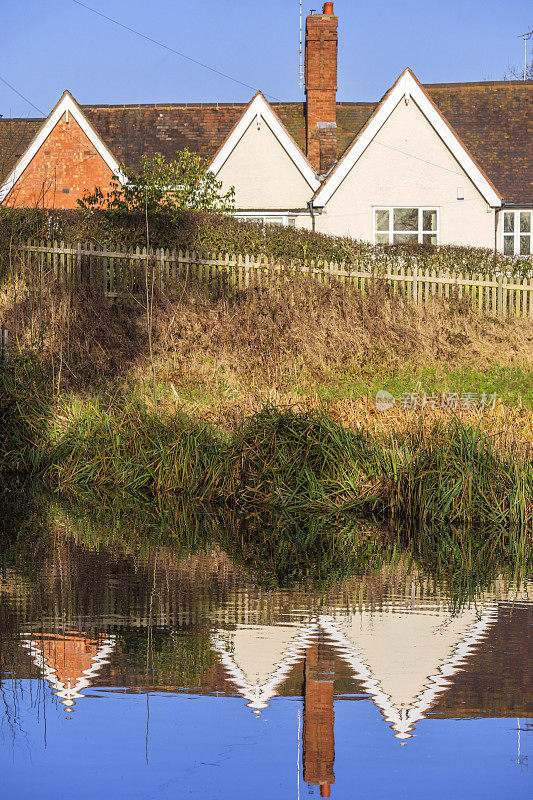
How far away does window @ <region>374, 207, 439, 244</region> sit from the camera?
32.9 meters

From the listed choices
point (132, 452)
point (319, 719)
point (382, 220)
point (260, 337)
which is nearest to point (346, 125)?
point (382, 220)

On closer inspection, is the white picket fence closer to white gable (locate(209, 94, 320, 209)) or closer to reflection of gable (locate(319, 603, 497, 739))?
white gable (locate(209, 94, 320, 209))

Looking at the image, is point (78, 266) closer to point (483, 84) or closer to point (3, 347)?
point (3, 347)

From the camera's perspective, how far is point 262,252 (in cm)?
2144

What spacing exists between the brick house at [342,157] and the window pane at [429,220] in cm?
3

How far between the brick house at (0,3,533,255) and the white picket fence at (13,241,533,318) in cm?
1049

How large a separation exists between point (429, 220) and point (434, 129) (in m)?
2.55

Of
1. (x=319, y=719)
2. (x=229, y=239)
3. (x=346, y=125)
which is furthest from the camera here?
(x=346, y=125)

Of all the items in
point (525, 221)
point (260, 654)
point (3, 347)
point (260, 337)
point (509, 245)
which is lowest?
point (260, 654)

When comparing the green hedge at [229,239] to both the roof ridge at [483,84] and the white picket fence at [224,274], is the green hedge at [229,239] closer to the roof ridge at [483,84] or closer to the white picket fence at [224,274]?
the white picket fence at [224,274]

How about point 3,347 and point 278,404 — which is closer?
point 278,404

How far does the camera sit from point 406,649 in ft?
21.9

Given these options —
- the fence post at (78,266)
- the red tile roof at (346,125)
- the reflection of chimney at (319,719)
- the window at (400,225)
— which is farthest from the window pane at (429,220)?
the reflection of chimney at (319,719)

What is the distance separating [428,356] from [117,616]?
12762 millimetres
